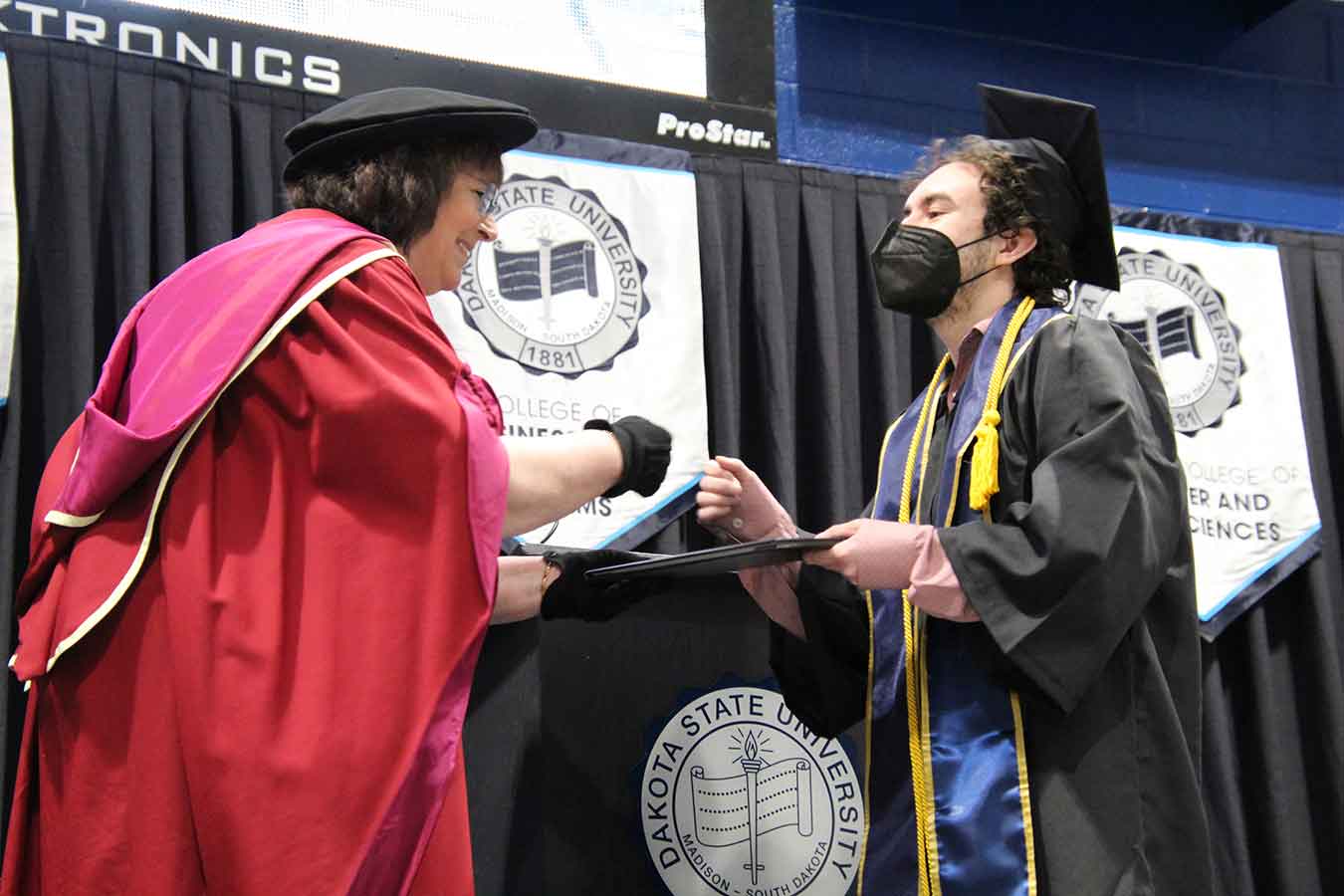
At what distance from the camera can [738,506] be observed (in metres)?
2.25

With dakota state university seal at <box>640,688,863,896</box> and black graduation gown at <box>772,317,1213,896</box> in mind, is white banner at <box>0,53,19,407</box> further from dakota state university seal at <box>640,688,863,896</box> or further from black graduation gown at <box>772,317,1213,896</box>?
black graduation gown at <box>772,317,1213,896</box>

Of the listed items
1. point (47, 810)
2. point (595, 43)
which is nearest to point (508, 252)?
point (595, 43)

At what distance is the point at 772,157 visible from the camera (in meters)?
3.71

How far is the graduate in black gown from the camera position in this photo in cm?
187

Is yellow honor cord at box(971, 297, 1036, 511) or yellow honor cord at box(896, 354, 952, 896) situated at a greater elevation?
yellow honor cord at box(971, 297, 1036, 511)

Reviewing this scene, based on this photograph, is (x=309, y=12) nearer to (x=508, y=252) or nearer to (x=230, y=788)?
(x=508, y=252)

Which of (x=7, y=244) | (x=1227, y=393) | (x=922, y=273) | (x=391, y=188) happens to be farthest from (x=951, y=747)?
(x=1227, y=393)

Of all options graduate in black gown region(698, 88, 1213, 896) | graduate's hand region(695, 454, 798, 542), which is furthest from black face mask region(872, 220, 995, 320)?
graduate's hand region(695, 454, 798, 542)

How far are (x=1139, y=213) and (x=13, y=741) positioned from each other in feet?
9.96

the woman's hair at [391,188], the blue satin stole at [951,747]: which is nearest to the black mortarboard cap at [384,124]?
the woman's hair at [391,188]

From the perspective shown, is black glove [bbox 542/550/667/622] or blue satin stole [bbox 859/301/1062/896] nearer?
blue satin stole [bbox 859/301/1062/896]

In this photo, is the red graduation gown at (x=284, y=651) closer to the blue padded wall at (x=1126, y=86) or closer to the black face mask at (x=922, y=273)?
the black face mask at (x=922, y=273)

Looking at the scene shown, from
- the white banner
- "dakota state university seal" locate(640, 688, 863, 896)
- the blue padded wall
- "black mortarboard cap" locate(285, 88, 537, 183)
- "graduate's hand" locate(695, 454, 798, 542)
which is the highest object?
the blue padded wall

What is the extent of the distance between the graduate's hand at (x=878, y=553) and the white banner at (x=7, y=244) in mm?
1658
